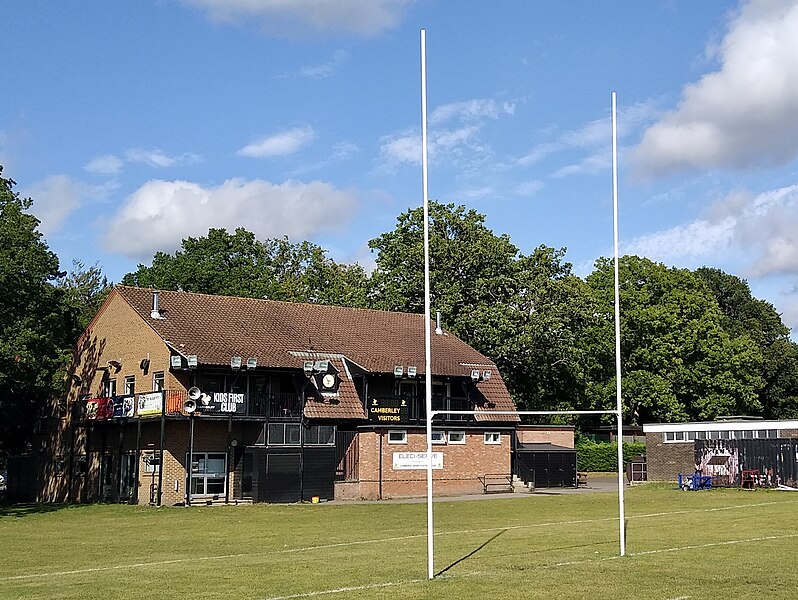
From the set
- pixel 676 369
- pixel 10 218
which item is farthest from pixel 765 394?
pixel 10 218

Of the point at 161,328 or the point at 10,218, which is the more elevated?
the point at 10,218

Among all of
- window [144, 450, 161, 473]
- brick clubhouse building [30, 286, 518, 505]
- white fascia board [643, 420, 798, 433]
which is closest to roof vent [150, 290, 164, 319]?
brick clubhouse building [30, 286, 518, 505]

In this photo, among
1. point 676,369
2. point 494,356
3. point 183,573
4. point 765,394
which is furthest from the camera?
point 765,394

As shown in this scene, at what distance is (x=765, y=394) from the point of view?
7588 centimetres

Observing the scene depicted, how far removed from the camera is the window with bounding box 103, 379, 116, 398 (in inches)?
1727

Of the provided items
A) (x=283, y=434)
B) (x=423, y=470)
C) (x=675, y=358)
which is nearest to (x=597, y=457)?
(x=675, y=358)

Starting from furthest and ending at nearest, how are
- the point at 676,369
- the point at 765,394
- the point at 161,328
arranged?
1. the point at 765,394
2. the point at 676,369
3. the point at 161,328

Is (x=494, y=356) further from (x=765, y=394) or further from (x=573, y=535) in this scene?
(x=573, y=535)

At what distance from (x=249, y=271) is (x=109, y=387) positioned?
2623 cm

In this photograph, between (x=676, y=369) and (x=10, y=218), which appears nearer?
(x=10, y=218)

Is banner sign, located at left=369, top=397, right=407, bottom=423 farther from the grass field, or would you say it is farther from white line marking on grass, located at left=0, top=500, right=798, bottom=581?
white line marking on grass, located at left=0, top=500, right=798, bottom=581

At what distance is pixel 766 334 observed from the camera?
79.3m

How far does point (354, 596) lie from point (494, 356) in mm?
43752

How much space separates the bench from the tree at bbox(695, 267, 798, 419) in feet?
103
